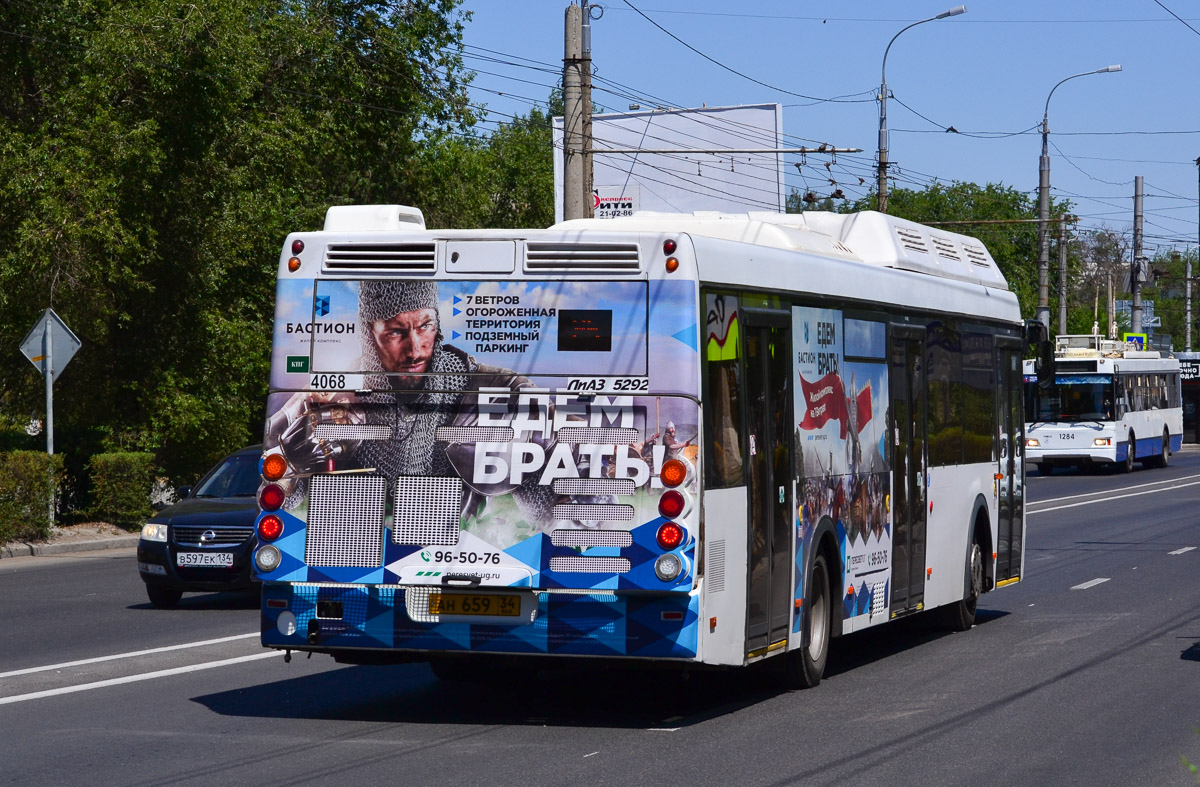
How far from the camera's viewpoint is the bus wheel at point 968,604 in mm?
13719

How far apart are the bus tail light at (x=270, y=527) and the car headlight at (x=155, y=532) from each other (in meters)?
6.94

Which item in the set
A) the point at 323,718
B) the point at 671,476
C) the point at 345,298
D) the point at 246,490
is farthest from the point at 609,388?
the point at 246,490

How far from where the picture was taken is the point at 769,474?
31.1 feet

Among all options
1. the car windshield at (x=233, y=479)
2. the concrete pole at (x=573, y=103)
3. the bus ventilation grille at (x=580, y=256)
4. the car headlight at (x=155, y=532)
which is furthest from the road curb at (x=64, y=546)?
the bus ventilation grille at (x=580, y=256)

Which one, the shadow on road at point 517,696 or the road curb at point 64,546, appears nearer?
the shadow on road at point 517,696

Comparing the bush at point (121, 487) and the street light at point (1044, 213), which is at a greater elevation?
the street light at point (1044, 213)

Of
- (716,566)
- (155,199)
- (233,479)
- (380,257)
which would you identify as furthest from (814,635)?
(155,199)

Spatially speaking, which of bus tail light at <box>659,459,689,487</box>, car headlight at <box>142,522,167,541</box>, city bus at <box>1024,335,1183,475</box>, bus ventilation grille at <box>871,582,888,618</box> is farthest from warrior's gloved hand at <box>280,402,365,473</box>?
city bus at <box>1024,335,1183,475</box>

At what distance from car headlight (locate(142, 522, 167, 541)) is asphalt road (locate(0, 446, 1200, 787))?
739mm

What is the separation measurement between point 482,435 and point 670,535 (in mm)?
1148

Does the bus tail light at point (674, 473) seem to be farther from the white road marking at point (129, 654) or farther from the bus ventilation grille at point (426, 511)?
the white road marking at point (129, 654)

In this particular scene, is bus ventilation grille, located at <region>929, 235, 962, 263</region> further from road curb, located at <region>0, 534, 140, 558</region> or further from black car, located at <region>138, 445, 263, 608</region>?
road curb, located at <region>0, 534, 140, 558</region>

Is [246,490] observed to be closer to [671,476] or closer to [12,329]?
[671,476]

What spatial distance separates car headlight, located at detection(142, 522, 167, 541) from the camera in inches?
613
